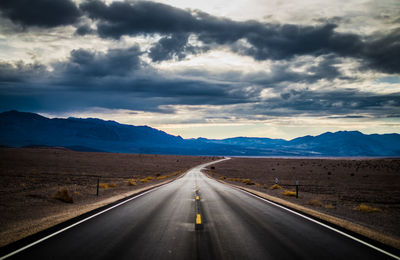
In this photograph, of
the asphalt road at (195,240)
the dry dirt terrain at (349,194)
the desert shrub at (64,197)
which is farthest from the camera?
the desert shrub at (64,197)

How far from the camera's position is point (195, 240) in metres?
6.82

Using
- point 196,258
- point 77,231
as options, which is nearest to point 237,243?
point 196,258

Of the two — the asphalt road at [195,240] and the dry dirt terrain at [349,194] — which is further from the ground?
the asphalt road at [195,240]

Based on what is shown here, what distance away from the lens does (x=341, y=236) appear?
7520 millimetres

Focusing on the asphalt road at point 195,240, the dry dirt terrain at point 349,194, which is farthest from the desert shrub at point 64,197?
the dry dirt terrain at point 349,194

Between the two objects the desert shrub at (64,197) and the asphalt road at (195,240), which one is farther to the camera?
the desert shrub at (64,197)

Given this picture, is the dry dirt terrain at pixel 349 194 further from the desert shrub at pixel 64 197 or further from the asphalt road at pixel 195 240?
the desert shrub at pixel 64 197

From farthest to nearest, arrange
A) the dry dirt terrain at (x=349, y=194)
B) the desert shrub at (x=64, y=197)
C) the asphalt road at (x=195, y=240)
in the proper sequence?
1. the desert shrub at (x=64, y=197)
2. the dry dirt terrain at (x=349, y=194)
3. the asphalt road at (x=195, y=240)

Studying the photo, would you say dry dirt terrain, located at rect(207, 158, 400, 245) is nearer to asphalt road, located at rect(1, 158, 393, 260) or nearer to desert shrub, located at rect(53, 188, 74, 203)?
asphalt road, located at rect(1, 158, 393, 260)

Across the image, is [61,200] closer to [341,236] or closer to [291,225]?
[291,225]

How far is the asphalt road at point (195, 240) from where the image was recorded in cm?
580

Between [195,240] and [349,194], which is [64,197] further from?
[349,194]

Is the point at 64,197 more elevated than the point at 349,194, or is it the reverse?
the point at 64,197

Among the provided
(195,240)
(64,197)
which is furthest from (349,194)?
(64,197)
